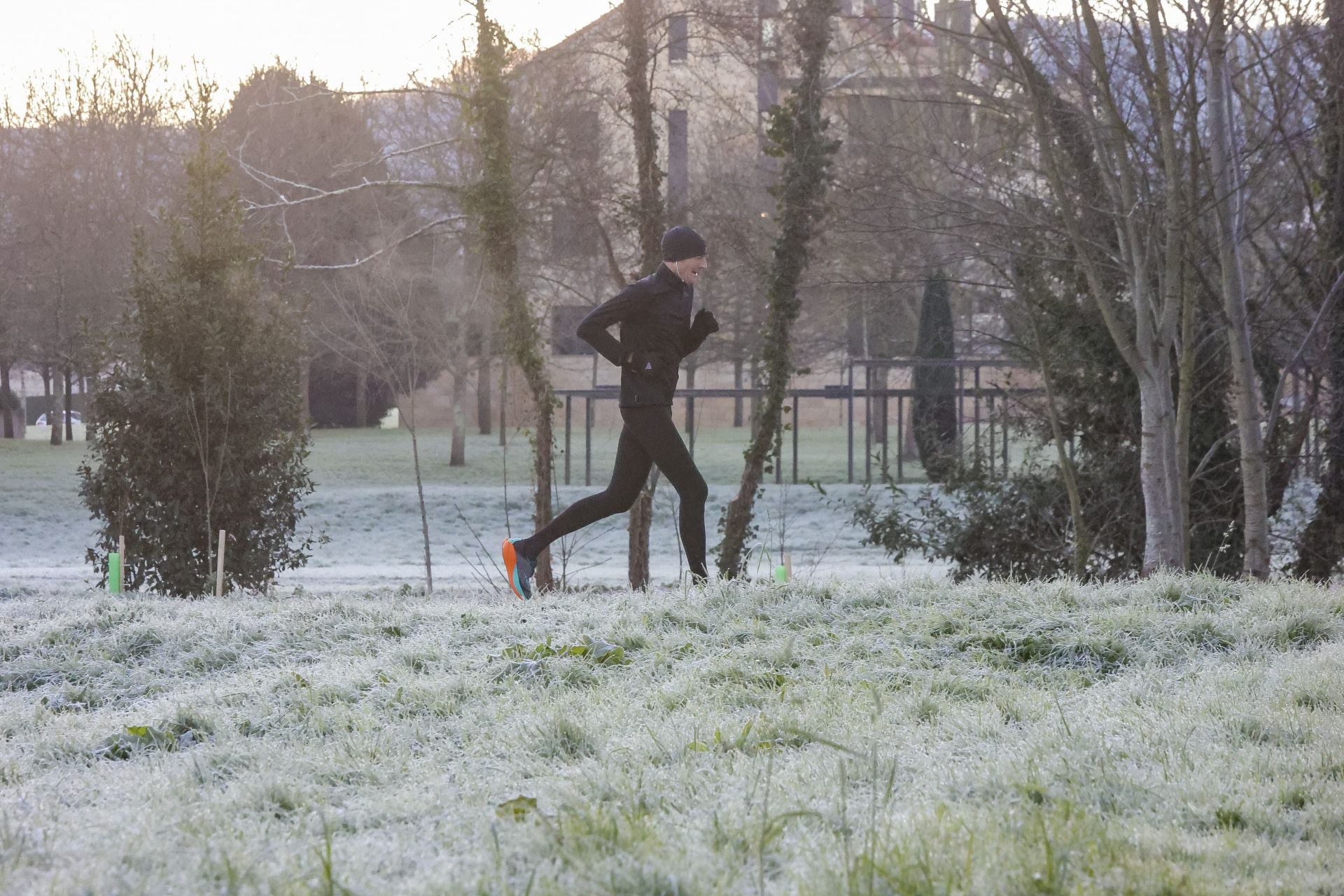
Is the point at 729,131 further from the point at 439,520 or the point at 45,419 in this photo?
the point at 45,419

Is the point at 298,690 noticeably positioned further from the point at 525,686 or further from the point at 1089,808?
the point at 1089,808

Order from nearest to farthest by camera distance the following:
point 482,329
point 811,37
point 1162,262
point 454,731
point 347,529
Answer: point 454,731, point 1162,262, point 811,37, point 347,529, point 482,329

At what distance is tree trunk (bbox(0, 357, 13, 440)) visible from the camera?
3631 cm

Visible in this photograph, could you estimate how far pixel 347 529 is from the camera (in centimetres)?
2191

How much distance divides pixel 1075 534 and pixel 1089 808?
333 inches

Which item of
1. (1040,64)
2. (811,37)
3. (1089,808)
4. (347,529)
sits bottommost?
(347,529)

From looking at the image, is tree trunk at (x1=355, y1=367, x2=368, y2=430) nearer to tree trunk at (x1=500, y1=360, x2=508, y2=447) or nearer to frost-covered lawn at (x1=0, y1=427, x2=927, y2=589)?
frost-covered lawn at (x1=0, y1=427, x2=927, y2=589)

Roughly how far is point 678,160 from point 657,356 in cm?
1437

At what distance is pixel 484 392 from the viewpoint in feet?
123

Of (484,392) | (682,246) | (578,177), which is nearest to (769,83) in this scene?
(578,177)

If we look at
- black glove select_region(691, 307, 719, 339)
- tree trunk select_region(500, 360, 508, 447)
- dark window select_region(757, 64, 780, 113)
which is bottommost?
tree trunk select_region(500, 360, 508, 447)

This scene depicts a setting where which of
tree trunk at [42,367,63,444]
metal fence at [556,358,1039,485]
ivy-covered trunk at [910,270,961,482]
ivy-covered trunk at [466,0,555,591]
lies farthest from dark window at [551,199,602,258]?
tree trunk at [42,367,63,444]

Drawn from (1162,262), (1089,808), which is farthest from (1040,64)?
(1089,808)

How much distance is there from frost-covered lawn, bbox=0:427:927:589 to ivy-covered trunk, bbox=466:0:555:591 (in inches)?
45.6
